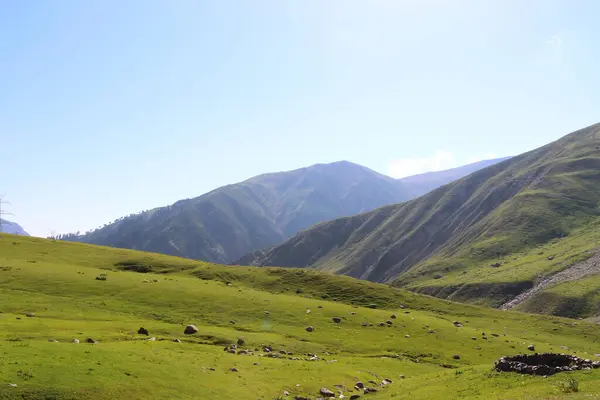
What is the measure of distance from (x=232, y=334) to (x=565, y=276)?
489 feet

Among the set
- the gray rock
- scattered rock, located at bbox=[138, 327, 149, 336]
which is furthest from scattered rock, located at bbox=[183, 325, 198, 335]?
the gray rock

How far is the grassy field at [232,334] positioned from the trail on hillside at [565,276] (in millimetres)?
65952

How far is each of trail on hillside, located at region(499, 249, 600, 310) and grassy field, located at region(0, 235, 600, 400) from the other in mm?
65952

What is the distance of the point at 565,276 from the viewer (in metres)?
162

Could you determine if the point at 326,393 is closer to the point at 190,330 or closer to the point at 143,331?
the point at 190,330

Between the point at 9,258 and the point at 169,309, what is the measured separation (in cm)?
4180

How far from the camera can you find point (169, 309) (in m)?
66.4

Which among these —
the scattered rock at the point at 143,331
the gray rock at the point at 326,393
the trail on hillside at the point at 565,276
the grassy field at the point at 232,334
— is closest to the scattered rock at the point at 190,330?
the grassy field at the point at 232,334

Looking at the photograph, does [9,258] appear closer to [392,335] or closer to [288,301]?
[288,301]

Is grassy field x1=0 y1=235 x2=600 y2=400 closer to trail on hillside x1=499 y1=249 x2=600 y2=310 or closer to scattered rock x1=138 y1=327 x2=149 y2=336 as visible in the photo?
scattered rock x1=138 y1=327 x2=149 y2=336

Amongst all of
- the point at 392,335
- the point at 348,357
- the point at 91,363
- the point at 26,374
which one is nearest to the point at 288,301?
the point at 392,335

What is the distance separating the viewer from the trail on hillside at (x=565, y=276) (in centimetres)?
15500

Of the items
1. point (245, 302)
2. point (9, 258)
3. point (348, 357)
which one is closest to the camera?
point (348, 357)

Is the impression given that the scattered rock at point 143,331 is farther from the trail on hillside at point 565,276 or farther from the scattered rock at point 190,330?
the trail on hillside at point 565,276
